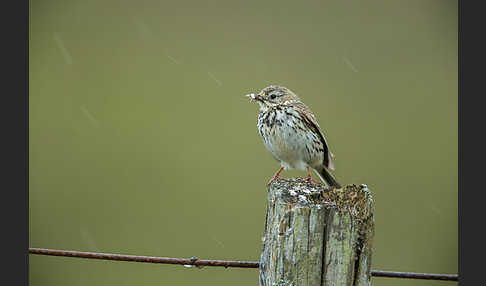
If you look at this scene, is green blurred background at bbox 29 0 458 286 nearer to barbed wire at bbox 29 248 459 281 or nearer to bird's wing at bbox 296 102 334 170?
bird's wing at bbox 296 102 334 170

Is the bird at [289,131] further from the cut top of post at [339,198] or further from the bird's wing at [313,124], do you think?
the cut top of post at [339,198]

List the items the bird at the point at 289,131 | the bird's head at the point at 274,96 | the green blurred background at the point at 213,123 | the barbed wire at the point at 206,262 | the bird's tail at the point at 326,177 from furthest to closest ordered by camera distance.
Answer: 1. the green blurred background at the point at 213,123
2. the bird's tail at the point at 326,177
3. the bird's head at the point at 274,96
4. the bird at the point at 289,131
5. the barbed wire at the point at 206,262

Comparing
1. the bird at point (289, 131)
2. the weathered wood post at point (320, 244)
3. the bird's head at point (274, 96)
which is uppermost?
the bird's head at point (274, 96)

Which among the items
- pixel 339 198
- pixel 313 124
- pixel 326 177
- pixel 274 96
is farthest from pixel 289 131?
pixel 339 198

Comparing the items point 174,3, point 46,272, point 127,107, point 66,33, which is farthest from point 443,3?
point 46,272

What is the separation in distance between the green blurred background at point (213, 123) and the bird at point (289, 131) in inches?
91.0

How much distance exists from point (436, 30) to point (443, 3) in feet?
3.48

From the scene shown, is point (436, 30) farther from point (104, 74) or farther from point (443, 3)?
point (104, 74)

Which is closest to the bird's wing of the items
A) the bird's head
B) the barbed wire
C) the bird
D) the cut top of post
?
the bird

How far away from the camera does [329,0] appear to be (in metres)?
10.6

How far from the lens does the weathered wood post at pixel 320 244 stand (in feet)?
8.77

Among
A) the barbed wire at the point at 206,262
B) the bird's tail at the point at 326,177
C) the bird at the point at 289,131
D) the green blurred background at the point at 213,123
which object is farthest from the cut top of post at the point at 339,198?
the green blurred background at the point at 213,123

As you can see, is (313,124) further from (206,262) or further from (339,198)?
(339,198)

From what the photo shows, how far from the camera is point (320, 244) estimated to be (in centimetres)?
267
